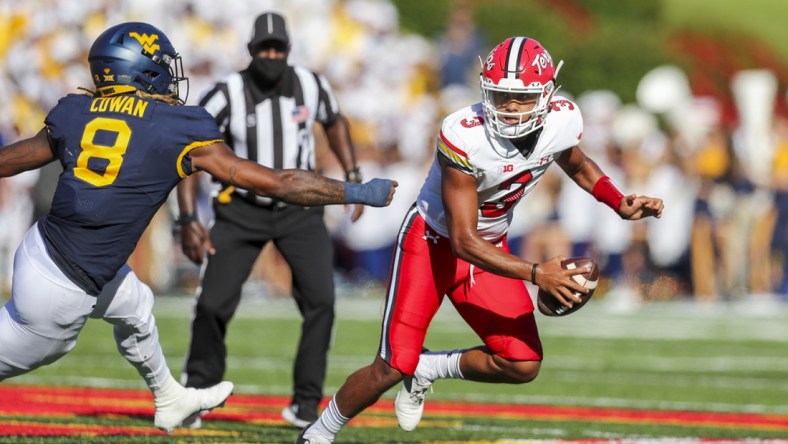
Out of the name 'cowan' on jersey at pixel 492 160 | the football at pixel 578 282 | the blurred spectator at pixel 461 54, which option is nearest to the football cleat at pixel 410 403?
the name 'cowan' on jersey at pixel 492 160

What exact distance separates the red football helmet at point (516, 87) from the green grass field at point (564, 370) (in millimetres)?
1648

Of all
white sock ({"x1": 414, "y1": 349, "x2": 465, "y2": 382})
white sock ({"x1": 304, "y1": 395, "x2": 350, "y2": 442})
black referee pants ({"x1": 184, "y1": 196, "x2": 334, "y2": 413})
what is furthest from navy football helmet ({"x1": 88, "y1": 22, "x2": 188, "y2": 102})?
black referee pants ({"x1": 184, "y1": 196, "x2": 334, "y2": 413})

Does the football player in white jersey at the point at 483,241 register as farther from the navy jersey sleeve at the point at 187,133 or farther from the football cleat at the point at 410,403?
the navy jersey sleeve at the point at 187,133

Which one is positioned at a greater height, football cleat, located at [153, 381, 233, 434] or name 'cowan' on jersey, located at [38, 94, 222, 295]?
name 'cowan' on jersey, located at [38, 94, 222, 295]

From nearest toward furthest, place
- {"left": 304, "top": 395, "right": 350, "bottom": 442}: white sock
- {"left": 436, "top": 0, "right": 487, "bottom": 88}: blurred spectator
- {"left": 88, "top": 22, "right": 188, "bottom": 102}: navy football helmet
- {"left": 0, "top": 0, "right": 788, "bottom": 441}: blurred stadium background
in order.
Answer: {"left": 88, "top": 22, "right": 188, "bottom": 102}: navy football helmet
{"left": 304, "top": 395, "right": 350, "bottom": 442}: white sock
{"left": 0, "top": 0, "right": 788, "bottom": 441}: blurred stadium background
{"left": 436, "top": 0, "right": 487, "bottom": 88}: blurred spectator

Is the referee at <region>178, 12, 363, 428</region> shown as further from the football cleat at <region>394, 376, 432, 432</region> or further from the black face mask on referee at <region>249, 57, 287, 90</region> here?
the football cleat at <region>394, 376, 432, 432</region>

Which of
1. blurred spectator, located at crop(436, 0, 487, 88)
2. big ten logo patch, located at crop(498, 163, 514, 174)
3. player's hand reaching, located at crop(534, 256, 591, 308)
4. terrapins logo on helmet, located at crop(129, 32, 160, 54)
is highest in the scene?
terrapins logo on helmet, located at crop(129, 32, 160, 54)

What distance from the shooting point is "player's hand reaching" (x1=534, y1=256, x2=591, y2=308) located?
200 inches

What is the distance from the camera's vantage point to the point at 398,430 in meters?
6.80

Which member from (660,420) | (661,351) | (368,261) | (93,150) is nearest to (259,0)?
(368,261)

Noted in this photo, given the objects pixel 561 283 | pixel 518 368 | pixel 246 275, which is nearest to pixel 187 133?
pixel 561 283

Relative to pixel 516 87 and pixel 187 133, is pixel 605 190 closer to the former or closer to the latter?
pixel 516 87

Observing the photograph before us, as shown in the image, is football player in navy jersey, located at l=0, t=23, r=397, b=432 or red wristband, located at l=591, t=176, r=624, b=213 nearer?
football player in navy jersey, located at l=0, t=23, r=397, b=432

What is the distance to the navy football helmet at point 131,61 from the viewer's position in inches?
205
